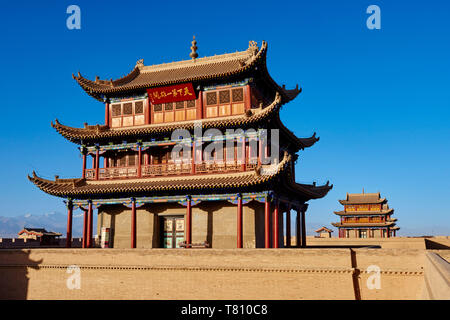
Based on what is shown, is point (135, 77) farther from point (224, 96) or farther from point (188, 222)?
point (188, 222)

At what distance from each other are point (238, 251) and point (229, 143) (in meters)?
7.54

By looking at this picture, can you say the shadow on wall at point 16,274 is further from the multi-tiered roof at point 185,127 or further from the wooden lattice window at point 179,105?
the wooden lattice window at point 179,105

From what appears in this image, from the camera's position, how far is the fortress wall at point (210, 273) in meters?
18.2

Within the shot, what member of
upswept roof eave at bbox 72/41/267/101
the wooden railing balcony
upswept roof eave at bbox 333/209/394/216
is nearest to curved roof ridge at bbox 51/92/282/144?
the wooden railing balcony

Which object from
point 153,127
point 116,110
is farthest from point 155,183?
point 116,110

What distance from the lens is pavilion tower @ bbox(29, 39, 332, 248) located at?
23969 mm

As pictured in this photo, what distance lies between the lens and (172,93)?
1052 inches

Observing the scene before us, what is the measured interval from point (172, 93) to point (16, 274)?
12983mm

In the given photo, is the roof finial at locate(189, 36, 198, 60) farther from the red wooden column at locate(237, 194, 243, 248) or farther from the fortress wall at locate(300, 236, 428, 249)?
the fortress wall at locate(300, 236, 428, 249)

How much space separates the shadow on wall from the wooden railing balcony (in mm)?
6360

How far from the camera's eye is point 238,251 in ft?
64.8

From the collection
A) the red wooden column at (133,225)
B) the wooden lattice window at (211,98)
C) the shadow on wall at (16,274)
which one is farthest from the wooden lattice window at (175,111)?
the shadow on wall at (16,274)
